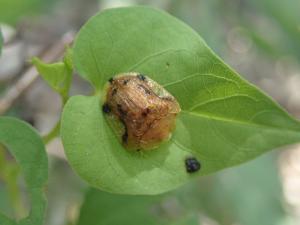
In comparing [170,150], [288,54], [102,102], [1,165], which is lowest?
[288,54]

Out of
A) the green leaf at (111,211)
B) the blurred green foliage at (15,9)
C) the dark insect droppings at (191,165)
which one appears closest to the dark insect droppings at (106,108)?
the dark insect droppings at (191,165)

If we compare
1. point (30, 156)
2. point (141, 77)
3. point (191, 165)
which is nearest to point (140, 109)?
point (141, 77)

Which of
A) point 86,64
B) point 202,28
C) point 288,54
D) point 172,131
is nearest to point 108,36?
point 86,64

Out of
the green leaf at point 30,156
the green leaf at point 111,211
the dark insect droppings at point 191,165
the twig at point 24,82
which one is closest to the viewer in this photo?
the green leaf at point 30,156

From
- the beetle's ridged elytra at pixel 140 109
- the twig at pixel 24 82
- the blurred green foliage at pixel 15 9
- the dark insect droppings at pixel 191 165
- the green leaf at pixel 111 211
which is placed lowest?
the green leaf at pixel 111 211

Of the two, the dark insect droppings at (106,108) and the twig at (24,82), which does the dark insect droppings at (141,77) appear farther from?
the twig at (24,82)

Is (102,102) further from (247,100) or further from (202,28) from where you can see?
(202,28)
